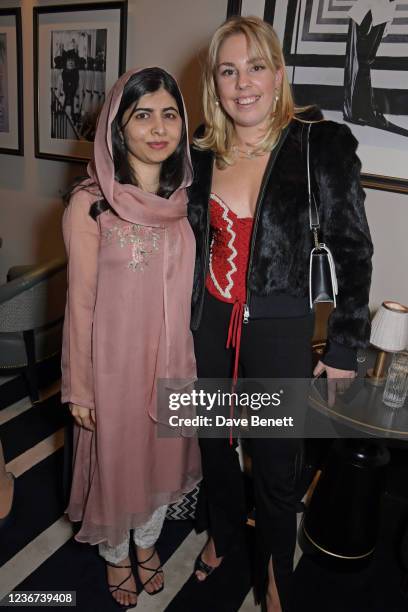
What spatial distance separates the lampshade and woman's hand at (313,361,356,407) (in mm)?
236

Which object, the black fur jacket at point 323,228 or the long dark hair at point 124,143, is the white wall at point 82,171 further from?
the long dark hair at point 124,143

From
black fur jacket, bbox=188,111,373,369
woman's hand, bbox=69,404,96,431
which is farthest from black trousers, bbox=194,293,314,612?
woman's hand, bbox=69,404,96,431

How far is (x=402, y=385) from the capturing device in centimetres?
174

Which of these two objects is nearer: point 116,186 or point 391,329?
point 116,186

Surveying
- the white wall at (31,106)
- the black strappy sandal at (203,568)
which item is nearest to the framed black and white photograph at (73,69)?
the white wall at (31,106)

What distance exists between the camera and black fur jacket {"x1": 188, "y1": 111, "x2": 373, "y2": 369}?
1303 mm

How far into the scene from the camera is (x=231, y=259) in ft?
4.76

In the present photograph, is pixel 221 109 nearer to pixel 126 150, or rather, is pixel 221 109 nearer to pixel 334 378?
pixel 126 150

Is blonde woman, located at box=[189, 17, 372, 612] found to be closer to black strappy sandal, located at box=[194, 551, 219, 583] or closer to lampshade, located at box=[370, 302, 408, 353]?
black strappy sandal, located at box=[194, 551, 219, 583]

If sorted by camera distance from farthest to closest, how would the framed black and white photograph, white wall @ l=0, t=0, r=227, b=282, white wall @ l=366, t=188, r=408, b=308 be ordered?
1. the framed black and white photograph
2. white wall @ l=0, t=0, r=227, b=282
3. white wall @ l=366, t=188, r=408, b=308

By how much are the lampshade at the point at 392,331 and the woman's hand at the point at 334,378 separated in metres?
0.24

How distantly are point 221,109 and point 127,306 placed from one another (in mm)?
687

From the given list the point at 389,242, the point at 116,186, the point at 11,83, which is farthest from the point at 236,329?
the point at 11,83

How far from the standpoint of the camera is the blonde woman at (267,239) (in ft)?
4.37
